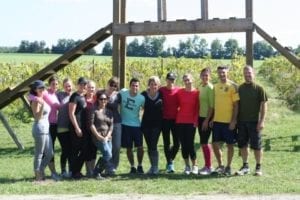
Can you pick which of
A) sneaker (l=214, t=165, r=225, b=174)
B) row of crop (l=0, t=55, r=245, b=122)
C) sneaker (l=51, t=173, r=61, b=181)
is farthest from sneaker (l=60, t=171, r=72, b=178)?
row of crop (l=0, t=55, r=245, b=122)

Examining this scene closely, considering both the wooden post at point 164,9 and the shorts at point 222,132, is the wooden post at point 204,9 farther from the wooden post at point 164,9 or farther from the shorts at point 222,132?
the shorts at point 222,132

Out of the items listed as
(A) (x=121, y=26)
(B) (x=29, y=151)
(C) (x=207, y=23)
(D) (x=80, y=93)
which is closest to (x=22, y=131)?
(B) (x=29, y=151)

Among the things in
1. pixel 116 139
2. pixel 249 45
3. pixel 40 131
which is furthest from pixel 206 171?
pixel 249 45

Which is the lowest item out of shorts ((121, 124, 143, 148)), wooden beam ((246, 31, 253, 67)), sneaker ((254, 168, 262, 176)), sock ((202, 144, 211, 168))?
sneaker ((254, 168, 262, 176))

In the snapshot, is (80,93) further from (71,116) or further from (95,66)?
(95,66)

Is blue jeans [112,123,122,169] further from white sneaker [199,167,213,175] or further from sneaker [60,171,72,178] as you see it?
white sneaker [199,167,213,175]

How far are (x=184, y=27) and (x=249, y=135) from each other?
3622mm

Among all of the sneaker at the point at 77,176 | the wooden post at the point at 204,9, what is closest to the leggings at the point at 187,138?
the sneaker at the point at 77,176

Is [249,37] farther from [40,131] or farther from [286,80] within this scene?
[286,80]

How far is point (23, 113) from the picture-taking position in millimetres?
23938

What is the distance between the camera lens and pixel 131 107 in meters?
10.5

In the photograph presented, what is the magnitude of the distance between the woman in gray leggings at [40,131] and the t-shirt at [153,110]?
1.67 metres

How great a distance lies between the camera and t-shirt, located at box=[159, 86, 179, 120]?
411 inches

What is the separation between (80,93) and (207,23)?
3.99m
